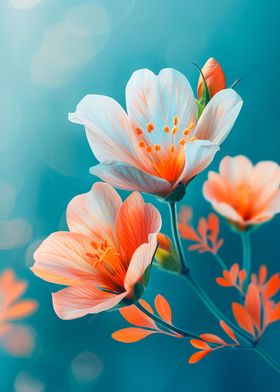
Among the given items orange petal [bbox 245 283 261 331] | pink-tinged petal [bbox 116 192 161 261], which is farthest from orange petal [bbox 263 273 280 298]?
pink-tinged petal [bbox 116 192 161 261]

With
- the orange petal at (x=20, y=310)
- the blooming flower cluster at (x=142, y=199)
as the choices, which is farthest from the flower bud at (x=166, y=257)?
the orange petal at (x=20, y=310)

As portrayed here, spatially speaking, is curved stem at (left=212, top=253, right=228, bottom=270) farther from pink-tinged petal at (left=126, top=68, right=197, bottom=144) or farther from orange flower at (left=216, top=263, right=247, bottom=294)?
pink-tinged petal at (left=126, top=68, right=197, bottom=144)

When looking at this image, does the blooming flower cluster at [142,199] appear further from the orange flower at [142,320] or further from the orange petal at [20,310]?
the orange petal at [20,310]

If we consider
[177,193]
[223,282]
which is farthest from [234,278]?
[177,193]

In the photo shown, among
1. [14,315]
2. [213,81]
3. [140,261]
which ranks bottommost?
[14,315]

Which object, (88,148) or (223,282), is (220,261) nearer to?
(223,282)

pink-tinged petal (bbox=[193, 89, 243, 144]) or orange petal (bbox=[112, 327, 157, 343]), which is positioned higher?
pink-tinged petal (bbox=[193, 89, 243, 144])
